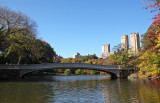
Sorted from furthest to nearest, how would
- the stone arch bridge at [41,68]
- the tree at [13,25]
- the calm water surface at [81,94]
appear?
the stone arch bridge at [41,68] → the tree at [13,25] → the calm water surface at [81,94]

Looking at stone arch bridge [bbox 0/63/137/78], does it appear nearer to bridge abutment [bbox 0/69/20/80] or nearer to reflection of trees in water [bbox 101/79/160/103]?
bridge abutment [bbox 0/69/20/80]

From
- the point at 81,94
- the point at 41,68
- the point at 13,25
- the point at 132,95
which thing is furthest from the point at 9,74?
the point at 132,95

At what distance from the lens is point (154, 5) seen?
276 inches

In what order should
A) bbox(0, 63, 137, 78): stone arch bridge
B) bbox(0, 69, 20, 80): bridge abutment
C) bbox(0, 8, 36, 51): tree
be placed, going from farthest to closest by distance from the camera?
bbox(0, 63, 137, 78): stone arch bridge, bbox(0, 69, 20, 80): bridge abutment, bbox(0, 8, 36, 51): tree

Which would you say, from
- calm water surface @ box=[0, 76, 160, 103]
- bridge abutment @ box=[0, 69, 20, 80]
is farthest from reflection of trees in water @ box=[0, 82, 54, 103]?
bridge abutment @ box=[0, 69, 20, 80]

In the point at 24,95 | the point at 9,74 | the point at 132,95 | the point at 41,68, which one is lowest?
the point at 24,95

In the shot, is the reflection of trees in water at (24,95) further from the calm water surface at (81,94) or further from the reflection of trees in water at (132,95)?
the reflection of trees in water at (132,95)

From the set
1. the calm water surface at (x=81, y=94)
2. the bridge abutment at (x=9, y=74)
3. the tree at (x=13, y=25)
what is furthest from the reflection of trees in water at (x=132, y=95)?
the bridge abutment at (x=9, y=74)

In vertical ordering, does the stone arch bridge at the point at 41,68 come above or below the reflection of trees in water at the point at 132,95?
above

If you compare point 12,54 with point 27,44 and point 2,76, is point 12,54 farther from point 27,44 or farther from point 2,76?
point 27,44

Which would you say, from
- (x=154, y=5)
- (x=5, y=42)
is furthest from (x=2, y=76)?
(x=154, y=5)

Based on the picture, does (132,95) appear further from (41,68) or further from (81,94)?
(41,68)

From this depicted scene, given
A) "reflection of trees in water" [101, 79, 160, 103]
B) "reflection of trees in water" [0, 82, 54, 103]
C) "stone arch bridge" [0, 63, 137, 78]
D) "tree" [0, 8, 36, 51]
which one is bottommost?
"reflection of trees in water" [0, 82, 54, 103]

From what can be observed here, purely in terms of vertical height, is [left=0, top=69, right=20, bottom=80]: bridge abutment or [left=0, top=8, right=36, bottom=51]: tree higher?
[left=0, top=8, right=36, bottom=51]: tree
